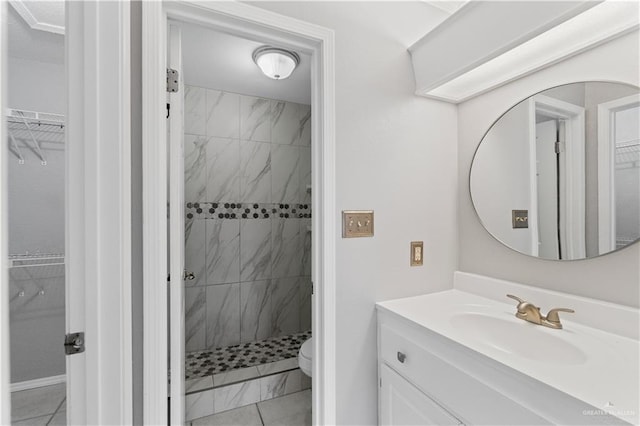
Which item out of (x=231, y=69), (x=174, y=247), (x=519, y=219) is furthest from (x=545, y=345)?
(x=231, y=69)

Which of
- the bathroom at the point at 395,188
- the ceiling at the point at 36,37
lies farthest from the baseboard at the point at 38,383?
the ceiling at the point at 36,37

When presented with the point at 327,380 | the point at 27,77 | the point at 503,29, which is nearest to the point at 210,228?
the point at 327,380

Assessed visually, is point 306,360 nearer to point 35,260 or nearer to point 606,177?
point 35,260

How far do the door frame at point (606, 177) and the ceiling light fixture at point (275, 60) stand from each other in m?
1.64

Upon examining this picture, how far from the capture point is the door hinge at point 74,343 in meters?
0.79

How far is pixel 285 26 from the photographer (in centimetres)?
116

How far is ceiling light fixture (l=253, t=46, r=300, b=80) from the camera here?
6.10ft

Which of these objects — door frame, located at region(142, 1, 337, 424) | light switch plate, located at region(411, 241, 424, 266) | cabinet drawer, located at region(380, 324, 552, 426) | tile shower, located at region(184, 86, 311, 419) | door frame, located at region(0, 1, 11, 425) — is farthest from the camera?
tile shower, located at region(184, 86, 311, 419)

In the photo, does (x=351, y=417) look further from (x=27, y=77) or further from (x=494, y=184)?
(x=27, y=77)

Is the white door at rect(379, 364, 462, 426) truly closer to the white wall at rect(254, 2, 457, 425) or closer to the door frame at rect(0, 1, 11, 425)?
the white wall at rect(254, 2, 457, 425)

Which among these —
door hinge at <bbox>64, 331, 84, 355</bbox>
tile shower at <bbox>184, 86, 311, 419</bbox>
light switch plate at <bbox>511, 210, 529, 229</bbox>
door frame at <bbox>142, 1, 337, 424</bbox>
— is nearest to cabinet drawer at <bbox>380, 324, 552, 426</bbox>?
door frame at <bbox>142, 1, 337, 424</bbox>

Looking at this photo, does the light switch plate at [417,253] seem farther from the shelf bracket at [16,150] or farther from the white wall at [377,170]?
the shelf bracket at [16,150]

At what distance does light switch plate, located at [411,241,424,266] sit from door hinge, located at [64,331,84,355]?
52.0 inches

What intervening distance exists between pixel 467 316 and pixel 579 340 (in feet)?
1.20
